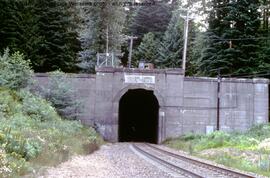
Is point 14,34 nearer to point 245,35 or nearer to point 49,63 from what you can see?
point 49,63

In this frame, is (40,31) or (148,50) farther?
(148,50)

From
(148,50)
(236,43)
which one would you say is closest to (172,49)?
(148,50)

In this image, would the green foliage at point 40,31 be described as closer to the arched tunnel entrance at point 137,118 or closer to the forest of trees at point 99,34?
the forest of trees at point 99,34

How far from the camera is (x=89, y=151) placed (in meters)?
22.3

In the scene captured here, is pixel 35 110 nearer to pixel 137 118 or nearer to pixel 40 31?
pixel 40 31

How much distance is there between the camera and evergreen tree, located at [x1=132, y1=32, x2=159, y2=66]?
6418 cm

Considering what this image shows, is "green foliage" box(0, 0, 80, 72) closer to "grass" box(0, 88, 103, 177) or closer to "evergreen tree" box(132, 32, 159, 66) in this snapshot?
"evergreen tree" box(132, 32, 159, 66)

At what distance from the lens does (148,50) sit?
213ft

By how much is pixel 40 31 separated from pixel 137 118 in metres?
14.1

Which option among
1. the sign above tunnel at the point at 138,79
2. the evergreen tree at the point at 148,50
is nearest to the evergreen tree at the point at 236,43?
the sign above tunnel at the point at 138,79

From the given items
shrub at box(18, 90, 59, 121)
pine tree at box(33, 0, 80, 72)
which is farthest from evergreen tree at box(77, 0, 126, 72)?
shrub at box(18, 90, 59, 121)

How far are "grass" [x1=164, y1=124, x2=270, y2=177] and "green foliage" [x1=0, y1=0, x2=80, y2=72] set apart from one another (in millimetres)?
17840

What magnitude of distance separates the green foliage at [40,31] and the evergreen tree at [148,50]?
1488cm

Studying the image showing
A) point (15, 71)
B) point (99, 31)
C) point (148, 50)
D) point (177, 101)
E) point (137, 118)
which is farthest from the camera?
point (148, 50)
